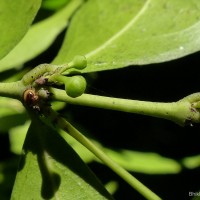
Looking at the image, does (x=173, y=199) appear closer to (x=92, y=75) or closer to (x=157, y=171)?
(x=157, y=171)

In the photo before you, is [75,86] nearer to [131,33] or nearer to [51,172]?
[51,172]

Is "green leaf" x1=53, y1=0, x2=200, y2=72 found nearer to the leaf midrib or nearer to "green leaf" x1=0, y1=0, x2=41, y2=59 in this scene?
the leaf midrib

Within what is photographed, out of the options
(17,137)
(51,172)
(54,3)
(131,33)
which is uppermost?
(54,3)

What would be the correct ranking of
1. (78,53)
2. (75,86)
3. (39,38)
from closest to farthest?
1. (75,86)
2. (78,53)
3. (39,38)

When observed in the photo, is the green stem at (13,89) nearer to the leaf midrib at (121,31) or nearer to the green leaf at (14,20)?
the green leaf at (14,20)

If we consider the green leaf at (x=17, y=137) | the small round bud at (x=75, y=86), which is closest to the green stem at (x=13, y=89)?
the small round bud at (x=75, y=86)

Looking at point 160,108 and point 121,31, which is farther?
point 121,31

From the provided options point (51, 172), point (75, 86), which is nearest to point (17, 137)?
point (51, 172)
